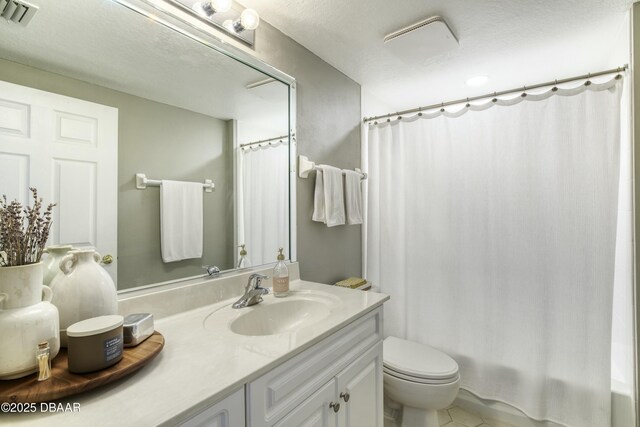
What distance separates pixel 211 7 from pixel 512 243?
1966 mm

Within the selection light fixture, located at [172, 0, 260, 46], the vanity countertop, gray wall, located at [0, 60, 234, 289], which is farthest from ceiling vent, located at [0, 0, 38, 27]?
the vanity countertop

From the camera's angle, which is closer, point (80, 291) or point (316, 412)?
point (80, 291)

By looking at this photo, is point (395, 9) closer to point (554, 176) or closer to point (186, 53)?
point (186, 53)

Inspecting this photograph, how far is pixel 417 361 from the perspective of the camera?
5.29 ft

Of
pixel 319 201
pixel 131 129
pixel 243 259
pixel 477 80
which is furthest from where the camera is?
pixel 477 80

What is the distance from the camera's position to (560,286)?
1.61 m

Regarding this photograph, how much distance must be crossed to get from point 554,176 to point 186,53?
1.95 m

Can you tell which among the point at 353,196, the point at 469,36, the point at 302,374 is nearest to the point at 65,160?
the point at 302,374

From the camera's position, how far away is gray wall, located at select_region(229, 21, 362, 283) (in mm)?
1556

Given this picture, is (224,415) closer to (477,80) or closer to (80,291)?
(80,291)

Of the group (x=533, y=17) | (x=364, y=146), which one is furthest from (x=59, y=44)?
(x=533, y=17)

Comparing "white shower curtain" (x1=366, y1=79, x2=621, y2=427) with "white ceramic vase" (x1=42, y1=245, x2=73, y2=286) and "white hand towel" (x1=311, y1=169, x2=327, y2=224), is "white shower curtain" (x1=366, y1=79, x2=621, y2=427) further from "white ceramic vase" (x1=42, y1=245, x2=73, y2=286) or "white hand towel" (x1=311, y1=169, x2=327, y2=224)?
"white ceramic vase" (x1=42, y1=245, x2=73, y2=286)

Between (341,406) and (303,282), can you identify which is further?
(303,282)

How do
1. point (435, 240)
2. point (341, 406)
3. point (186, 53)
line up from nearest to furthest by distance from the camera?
point (341, 406)
point (186, 53)
point (435, 240)
